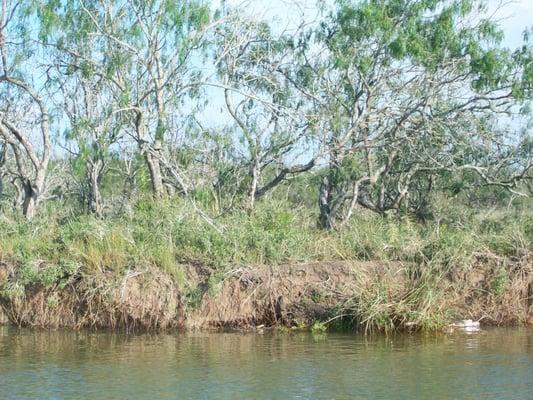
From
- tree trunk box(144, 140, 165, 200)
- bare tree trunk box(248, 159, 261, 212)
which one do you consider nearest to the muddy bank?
bare tree trunk box(248, 159, 261, 212)

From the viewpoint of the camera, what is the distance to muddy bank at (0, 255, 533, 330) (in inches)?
496

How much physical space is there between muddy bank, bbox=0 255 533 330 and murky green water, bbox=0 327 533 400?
43cm

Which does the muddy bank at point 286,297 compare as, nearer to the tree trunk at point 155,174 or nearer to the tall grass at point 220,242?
the tall grass at point 220,242

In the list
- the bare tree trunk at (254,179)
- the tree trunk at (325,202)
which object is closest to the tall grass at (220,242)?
the bare tree trunk at (254,179)

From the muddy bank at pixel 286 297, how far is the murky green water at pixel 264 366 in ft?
1.40

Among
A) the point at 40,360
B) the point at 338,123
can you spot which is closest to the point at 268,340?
the point at 40,360

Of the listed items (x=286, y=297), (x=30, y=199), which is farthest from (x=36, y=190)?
(x=286, y=297)

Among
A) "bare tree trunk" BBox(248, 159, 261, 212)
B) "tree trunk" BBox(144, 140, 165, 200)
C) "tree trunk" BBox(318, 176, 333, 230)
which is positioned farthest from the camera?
"tree trunk" BBox(318, 176, 333, 230)

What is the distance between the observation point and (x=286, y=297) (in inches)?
517

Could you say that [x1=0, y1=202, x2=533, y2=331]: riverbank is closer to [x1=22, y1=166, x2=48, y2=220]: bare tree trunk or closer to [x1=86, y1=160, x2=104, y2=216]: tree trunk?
[x1=22, y1=166, x2=48, y2=220]: bare tree trunk

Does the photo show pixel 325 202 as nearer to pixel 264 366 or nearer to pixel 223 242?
pixel 223 242

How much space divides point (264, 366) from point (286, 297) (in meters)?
2.99

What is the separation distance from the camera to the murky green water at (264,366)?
888cm

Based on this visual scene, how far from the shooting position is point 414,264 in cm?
1326
